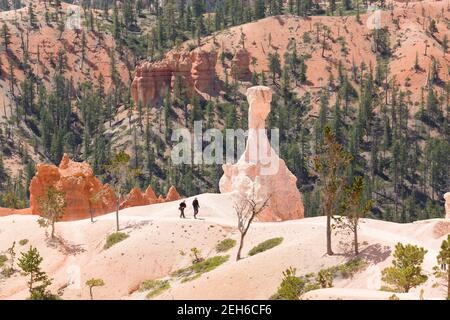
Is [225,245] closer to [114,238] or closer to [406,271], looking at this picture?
[114,238]

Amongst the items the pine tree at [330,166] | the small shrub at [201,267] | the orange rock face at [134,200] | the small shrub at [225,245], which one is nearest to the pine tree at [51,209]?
the small shrub at [201,267]

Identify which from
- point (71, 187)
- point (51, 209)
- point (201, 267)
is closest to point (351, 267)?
point (201, 267)

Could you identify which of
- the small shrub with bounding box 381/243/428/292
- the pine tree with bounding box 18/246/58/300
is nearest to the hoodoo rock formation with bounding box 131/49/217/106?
the pine tree with bounding box 18/246/58/300

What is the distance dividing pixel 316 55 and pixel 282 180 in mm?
131336

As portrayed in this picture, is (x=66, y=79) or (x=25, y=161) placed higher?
(x=66, y=79)

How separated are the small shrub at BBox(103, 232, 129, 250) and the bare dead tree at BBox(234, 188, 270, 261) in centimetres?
908

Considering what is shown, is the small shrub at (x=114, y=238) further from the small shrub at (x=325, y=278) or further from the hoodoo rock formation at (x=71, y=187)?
the small shrub at (x=325, y=278)

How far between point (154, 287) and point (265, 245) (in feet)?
26.6

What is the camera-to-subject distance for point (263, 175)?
70875 millimetres

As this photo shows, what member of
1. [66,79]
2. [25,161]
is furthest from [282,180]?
[66,79]

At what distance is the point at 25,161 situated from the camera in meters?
Answer: 158

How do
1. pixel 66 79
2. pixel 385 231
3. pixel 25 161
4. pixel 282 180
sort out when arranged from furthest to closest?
pixel 66 79, pixel 25 161, pixel 282 180, pixel 385 231

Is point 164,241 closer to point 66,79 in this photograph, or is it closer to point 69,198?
point 69,198

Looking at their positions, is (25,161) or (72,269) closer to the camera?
(72,269)
